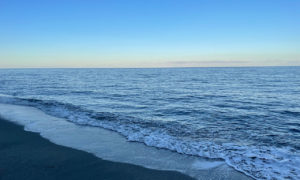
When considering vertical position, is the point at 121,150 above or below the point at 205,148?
above

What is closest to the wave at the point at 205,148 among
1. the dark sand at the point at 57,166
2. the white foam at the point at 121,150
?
the white foam at the point at 121,150

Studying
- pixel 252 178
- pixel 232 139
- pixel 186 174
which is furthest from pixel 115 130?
pixel 252 178

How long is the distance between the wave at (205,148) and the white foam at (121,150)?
1.52 ft

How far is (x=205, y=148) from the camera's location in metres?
7.63

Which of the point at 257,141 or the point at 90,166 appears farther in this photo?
the point at 257,141

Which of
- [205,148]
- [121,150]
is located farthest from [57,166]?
[205,148]

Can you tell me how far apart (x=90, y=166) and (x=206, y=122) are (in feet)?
26.4

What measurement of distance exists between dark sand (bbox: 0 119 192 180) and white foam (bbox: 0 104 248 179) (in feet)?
1.26

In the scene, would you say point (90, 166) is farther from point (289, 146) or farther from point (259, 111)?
point (259, 111)

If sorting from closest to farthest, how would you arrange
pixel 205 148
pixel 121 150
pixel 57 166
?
pixel 57 166 < pixel 121 150 < pixel 205 148

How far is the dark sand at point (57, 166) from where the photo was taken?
546 centimetres

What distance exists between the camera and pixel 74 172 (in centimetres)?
564

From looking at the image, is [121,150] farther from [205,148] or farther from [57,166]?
[205,148]

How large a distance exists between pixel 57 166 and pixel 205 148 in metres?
5.76
